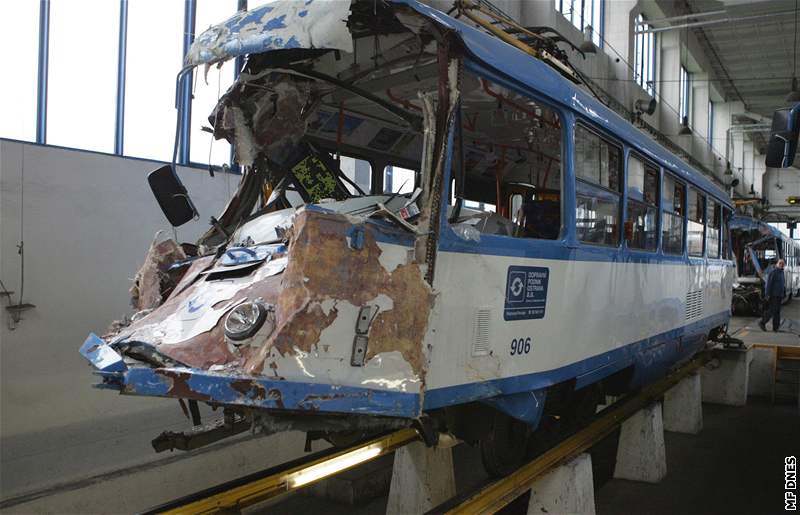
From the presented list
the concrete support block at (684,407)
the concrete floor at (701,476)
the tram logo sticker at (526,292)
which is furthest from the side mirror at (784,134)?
the concrete support block at (684,407)

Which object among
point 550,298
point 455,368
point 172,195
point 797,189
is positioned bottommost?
point 455,368

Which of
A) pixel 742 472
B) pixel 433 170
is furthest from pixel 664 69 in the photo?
pixel 433 170

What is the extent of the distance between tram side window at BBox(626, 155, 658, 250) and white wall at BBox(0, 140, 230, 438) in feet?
13.8

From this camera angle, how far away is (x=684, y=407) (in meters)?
7.98

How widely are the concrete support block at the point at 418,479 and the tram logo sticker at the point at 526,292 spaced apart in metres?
1.82

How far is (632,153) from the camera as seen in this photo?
17.5 ft

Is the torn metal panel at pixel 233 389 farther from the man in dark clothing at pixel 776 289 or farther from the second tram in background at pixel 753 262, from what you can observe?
the second tram in background at pixel 753 262

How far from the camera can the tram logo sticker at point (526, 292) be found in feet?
12.2

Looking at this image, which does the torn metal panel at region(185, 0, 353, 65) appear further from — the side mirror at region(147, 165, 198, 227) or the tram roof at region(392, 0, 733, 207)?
the side mirror at region(147, 165, 198, 227)

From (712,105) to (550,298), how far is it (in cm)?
3193

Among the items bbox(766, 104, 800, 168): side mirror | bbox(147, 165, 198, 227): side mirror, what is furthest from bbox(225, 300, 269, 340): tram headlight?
bbox(766, 104, 800, 168): side mirror

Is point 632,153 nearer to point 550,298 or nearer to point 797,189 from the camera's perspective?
point 550,298

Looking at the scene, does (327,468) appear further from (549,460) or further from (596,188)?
(596,188)

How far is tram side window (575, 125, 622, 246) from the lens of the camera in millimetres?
4391
